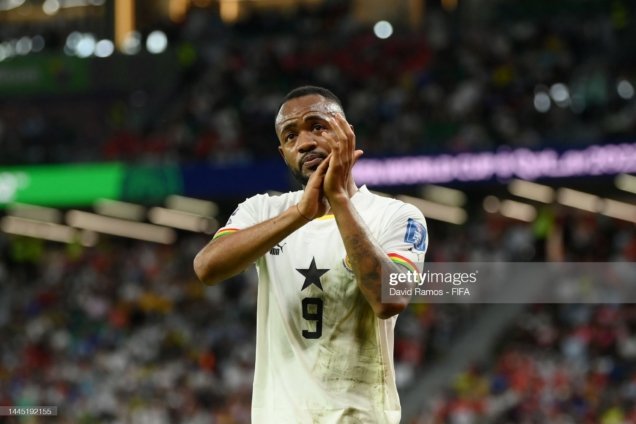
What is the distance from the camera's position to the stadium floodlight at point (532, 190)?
Answer: 21000 millimetres

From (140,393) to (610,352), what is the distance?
7.47 m

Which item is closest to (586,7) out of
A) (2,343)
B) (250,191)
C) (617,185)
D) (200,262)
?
(617,185)

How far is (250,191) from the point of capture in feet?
74.7

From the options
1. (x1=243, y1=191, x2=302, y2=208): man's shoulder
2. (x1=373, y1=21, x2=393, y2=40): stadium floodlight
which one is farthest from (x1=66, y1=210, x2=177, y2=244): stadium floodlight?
(x1=243, y1=191, x2=302, y2=208): man's shoulder

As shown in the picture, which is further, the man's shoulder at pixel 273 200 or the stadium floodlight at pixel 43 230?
the stadium floodlight at pixel 43 230

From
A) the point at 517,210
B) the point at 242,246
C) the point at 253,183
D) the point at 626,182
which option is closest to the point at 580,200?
the point at 626,182

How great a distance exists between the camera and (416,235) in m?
3.94

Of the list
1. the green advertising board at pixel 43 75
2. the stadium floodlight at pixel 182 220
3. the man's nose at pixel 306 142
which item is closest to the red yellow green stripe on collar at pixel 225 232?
the man's nose at pixel 306 142

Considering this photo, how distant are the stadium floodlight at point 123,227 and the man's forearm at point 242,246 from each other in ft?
71.4

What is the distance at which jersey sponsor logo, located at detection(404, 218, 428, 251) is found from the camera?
154 inches

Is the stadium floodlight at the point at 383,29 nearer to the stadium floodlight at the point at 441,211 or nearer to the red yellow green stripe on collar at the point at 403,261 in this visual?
the stadium floodlight at the point at 441,211

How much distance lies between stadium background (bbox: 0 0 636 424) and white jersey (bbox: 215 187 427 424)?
475 inches

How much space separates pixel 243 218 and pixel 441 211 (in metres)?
19.1

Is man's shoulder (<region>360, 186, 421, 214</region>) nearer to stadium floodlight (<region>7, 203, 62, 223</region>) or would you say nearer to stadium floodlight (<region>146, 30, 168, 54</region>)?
stadium floodlight (<region>7, 203, 62, 223</region>)
